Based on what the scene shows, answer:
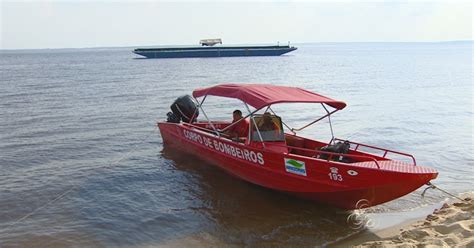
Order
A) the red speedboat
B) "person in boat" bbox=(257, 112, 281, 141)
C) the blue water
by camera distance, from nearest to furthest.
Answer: the red speedboat, the blue water, "person in boat" bbox=(257, 112, 281, 141)

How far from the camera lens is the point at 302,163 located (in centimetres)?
907

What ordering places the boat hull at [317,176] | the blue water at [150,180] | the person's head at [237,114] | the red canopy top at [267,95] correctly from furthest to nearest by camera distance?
the person's head at [237,114], the red canopy top at [267,95], the blue water at [150,180], the boat hull at [317,176]

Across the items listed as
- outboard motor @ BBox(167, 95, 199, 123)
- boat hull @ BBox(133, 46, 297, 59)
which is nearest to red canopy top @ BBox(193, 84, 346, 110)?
outboard motor @ BBox(167, 95, 199, 123)

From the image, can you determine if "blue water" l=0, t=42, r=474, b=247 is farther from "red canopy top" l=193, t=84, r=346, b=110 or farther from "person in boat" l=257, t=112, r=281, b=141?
"red canopy top" l=193, t=84, r=346, b=110

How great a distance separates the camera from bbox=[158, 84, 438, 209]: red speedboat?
825 centimetres

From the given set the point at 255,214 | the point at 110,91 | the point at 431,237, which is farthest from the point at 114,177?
the point at 110,91

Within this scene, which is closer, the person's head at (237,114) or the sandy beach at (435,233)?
the sandy beach at (435,233)

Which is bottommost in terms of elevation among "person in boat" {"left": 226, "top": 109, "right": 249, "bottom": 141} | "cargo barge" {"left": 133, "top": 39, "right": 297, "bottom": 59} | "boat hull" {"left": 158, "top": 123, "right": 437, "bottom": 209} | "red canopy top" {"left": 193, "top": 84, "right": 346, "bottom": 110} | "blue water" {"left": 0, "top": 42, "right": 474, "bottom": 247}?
"blue water" {"left": 0, "top": 42, "right": 474, "bottom": 247}

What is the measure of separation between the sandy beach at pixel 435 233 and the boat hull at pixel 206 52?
276ft

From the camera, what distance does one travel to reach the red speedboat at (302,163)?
325 inches

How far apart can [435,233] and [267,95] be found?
4.61 m

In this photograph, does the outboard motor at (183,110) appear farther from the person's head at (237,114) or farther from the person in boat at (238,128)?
the person's head at (237,114)

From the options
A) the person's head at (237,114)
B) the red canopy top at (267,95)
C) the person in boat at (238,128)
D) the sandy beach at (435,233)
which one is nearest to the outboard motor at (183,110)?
the person in boat at (238,128)

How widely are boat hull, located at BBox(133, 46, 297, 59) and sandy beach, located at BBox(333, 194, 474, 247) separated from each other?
84115 mm
